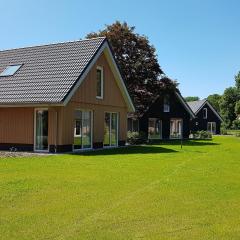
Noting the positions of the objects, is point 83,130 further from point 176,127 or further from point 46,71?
point 176,127

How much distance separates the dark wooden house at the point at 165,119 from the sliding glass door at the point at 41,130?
71.3 feet

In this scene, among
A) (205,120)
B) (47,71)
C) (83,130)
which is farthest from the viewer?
(205,120)

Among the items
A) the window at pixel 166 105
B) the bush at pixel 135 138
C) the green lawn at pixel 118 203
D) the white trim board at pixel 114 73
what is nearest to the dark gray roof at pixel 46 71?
the white trim board at pixel 114 73

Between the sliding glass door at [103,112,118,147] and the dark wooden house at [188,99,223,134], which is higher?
the dark wooden house at [188,99,223,134]

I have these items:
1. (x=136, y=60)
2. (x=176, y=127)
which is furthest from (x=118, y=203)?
(x=176, y=127)

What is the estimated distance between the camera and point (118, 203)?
949 cm

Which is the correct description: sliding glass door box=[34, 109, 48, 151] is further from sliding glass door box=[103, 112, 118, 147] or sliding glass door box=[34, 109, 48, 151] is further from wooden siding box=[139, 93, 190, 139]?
wooden siding box=[139, 93, 190, 139]

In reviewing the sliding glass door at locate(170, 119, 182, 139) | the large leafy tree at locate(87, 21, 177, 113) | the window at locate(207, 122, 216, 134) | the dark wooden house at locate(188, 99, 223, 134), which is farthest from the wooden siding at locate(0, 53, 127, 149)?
the window at locate(207, 122, 216, 134)

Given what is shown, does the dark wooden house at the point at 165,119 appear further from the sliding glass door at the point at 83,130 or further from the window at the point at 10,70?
the window at the point at 10,70

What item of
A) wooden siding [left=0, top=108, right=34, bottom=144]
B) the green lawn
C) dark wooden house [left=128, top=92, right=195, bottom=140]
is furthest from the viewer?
dark wooden house [left=128, top=92, right=195, bottom=140]

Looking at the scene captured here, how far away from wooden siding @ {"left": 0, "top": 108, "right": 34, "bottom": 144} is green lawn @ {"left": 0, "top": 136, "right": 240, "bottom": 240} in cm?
819

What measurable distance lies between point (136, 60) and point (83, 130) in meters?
16.0

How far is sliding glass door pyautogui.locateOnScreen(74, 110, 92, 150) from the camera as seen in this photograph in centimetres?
2462

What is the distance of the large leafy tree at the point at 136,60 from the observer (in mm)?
39656
